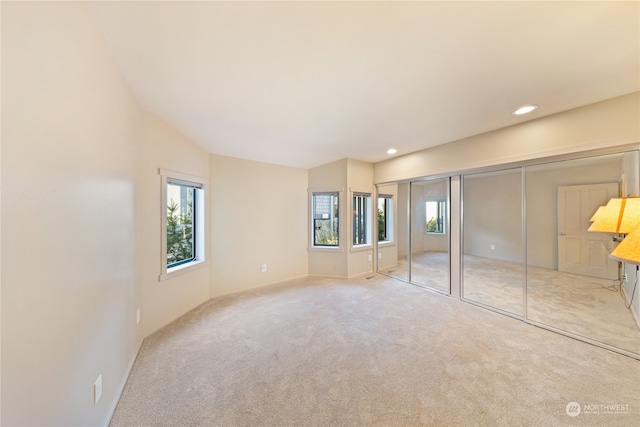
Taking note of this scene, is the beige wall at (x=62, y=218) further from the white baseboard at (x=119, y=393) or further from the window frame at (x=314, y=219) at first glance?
the window frame at (x=314, y=219)

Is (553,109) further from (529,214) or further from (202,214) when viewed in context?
(202,214)

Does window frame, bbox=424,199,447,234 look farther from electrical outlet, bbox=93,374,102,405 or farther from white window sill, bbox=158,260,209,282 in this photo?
electrical outlet, bbox=93,374,102,405

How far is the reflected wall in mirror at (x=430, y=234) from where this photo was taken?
149 inches

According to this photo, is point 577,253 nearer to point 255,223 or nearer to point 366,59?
point 366,59

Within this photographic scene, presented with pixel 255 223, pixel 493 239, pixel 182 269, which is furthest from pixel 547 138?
pixel 182 269

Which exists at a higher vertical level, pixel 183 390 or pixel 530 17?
pixel 530 17

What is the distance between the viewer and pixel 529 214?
285cm

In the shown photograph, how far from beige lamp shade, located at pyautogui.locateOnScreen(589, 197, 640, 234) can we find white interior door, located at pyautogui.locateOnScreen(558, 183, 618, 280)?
436mm

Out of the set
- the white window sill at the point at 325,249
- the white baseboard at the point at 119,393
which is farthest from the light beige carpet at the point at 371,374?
the white window sill at the point at 325,249

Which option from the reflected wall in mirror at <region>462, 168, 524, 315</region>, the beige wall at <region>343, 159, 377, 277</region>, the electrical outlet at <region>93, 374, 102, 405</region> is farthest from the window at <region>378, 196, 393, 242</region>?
the electrical outlet at <region>93, 374, 102, 405</region>

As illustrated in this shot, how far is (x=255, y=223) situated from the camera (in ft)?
13.0

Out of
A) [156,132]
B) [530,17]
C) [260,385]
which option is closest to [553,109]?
[530,17]

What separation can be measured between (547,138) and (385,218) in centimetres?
290

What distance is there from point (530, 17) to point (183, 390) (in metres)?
3.42
